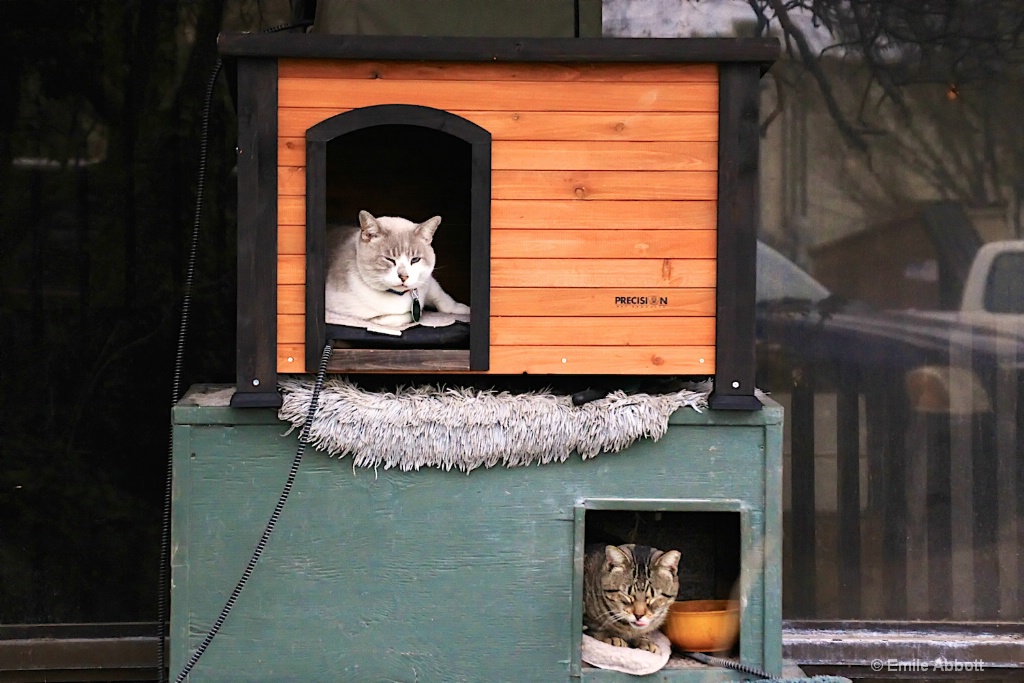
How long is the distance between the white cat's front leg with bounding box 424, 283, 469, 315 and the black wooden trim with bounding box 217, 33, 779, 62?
2.02 ft

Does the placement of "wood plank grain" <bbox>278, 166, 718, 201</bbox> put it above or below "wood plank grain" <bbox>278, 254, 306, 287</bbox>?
above

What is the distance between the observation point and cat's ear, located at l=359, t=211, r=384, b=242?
2.27 metres

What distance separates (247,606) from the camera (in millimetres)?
2125

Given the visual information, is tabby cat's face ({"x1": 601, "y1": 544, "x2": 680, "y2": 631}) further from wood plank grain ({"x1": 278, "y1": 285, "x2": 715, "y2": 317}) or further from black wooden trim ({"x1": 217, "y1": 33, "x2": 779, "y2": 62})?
black wooden trim ({"x1": 217, "y1": 33, "x2": 779, "y2": 62})

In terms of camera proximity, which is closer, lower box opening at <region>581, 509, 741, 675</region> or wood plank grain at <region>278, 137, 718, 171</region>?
wood plank grain at <region>278, 137, 718, 171</region>

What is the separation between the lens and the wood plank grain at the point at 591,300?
2.13 m

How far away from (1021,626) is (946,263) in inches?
45.2

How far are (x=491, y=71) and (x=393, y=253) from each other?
1.51ft

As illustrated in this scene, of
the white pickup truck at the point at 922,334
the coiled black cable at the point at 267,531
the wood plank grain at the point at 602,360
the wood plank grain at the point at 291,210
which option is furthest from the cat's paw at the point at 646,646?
the wood plank grain at the point at 291,210

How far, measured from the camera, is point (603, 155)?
211cm

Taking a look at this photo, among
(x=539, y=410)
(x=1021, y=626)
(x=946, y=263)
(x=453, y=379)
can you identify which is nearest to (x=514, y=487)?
(x=539, y=410)

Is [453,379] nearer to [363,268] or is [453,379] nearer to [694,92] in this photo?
[363,268]

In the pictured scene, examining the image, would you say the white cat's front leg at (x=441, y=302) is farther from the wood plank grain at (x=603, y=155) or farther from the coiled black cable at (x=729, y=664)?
the coiled black cable at (x=729, y=664)

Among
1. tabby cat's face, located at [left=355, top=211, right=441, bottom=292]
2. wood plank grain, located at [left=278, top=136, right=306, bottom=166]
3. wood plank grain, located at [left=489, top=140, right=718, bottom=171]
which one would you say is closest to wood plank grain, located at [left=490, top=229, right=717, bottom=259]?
wood plank grain, located at [left=489, top=140, right=718, bottom=171]
